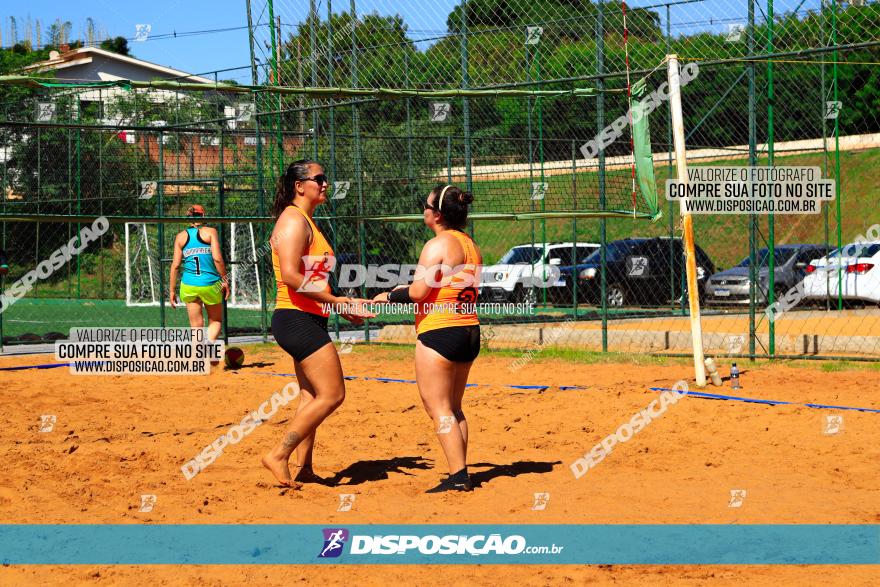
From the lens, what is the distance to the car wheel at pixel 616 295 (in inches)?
846

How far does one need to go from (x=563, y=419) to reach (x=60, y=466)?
4.07 meters

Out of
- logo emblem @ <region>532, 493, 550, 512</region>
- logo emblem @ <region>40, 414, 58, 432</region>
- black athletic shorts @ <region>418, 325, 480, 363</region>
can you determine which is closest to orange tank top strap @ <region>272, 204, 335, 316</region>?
black athletic shorts @ <region>418, 325, 480, 363</region>

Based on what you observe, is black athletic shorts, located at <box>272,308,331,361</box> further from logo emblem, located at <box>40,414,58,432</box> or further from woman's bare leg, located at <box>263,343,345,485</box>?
logo emblem, located at <box>40,414,58,432</box>

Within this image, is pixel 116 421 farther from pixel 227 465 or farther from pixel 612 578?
pixel 612 578

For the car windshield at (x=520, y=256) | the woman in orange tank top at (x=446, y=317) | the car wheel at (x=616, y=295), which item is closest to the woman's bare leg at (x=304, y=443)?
the woman in orange tank top at (x=446, y=317)

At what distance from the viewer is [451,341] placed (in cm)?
620

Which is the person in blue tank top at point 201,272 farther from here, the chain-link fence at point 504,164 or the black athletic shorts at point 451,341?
the black athletic shorts at point 451,341

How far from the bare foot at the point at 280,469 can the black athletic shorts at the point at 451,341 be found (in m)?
1.16

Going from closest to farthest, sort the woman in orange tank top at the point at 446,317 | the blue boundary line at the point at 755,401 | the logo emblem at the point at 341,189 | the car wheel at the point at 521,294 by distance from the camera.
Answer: the woman in orange tank top at the point at 446,317, the blue boundary line at the point at 755,401, the logo emblem at the point at 341,189, the car wheel at the point at 521,294

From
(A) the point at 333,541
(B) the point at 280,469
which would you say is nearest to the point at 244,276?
(B) the point at 280,469

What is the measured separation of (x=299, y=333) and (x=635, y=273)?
50.5ft

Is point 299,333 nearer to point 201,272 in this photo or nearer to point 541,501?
point 541,501

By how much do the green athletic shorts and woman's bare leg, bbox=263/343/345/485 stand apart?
5920 mm

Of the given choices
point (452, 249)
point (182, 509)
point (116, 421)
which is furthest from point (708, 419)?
point (116, 421)
